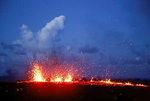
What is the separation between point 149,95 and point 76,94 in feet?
38.3

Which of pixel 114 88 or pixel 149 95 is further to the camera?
pixel 114 88

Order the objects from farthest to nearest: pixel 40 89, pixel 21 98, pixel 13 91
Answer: pixel 40 89
pixel 13 91
pixel 21 98

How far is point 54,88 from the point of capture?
77.3ft

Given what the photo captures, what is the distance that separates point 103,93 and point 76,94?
4276mm

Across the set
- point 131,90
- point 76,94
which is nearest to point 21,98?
point 76,94

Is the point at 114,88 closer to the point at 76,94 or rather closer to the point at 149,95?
the point at 149,95

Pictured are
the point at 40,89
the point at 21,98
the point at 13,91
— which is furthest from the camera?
the point at 40,89

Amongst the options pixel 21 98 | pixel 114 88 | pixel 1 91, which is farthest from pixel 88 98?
pixel 1 91

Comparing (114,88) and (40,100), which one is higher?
(114,88)

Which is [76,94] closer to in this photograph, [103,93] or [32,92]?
[103,93]

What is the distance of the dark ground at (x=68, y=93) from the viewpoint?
20531mm

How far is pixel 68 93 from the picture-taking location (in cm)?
2242

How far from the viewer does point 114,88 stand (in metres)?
24.2

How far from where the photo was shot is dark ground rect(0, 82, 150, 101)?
20531mm
